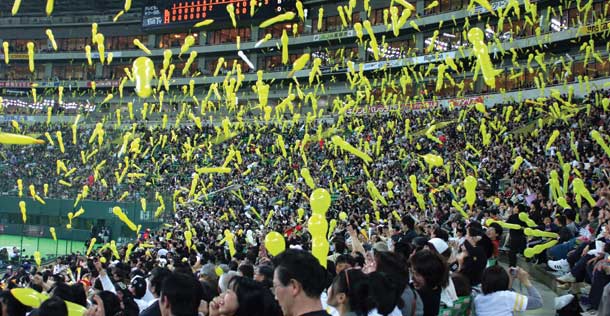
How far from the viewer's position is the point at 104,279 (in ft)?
18.5

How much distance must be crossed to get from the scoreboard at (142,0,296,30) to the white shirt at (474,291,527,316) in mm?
35076

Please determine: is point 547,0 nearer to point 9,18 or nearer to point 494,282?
point 494,282

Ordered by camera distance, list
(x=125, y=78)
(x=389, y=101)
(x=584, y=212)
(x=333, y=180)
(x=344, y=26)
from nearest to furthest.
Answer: (x=584, y=212) → (x=333, y=180) → (x=389, y=101) → (x=344, y=26) → (x=125, y=78)

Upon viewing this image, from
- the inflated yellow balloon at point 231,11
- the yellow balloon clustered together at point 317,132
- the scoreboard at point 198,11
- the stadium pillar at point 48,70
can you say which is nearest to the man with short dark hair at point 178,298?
the yellow balloon clustered together at point 317,132

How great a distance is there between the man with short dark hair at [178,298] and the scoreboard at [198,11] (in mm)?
35924

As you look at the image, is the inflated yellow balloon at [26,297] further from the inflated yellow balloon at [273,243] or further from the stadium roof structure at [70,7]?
the stadium roof structure at [70,7]

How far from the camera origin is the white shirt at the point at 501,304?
4254 millimetres

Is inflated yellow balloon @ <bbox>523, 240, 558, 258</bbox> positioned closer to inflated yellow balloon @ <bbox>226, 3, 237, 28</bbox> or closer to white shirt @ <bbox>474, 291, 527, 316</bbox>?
white shirt @ <bbox>474, 291, 527, 316</bbox>

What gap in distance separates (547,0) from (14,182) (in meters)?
26.2

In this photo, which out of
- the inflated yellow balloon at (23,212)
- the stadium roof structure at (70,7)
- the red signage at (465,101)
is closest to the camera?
the inflated yellow balloon at (23,212)

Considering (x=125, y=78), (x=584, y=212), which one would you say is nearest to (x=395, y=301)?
(x=584, y=212)

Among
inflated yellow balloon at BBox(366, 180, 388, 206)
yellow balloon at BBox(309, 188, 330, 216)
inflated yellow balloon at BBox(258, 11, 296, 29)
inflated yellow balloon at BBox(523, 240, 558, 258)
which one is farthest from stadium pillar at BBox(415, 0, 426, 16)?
yellow balloon at BBox(309, 188, 330, 216)

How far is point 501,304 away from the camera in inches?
167

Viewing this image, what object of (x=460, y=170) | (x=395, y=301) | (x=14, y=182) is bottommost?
(x=14, y=182)
